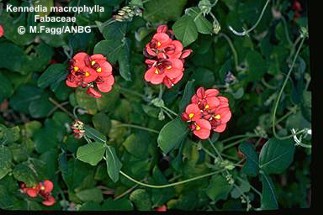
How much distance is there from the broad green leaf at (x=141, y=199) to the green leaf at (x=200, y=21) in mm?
353

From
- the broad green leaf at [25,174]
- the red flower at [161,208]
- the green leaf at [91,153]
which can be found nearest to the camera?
the green leaf at [91,153]

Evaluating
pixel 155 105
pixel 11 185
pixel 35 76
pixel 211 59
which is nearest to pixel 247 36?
pixel 211 59

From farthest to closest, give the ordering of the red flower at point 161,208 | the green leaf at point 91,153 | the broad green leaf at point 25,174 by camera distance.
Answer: the red flower at point 161,208
the broad green leaf at point 25,174
the green leaf at point 91,153

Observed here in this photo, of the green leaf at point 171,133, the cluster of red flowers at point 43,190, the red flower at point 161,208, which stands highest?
the green leaf at point 171,133

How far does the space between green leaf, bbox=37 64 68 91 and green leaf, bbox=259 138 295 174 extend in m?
0.41

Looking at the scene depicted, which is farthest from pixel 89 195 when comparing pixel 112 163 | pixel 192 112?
pixel 192 112

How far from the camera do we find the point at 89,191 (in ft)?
5.13

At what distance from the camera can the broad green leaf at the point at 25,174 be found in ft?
4.87

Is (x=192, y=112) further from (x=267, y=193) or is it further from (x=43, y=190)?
(x=43, y=190)

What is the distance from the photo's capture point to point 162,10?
1.45m

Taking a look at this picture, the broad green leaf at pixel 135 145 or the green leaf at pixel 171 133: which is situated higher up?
the green leaf at pixel 171 133

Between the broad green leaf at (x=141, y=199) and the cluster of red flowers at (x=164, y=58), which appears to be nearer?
the cluster of red flowers at (x=164, y=58)

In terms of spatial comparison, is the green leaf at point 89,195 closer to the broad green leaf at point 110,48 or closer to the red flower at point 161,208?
the red flower at point 161,208

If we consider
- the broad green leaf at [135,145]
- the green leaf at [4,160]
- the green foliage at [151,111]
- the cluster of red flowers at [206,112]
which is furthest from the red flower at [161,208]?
the green leaf at [4,160]
